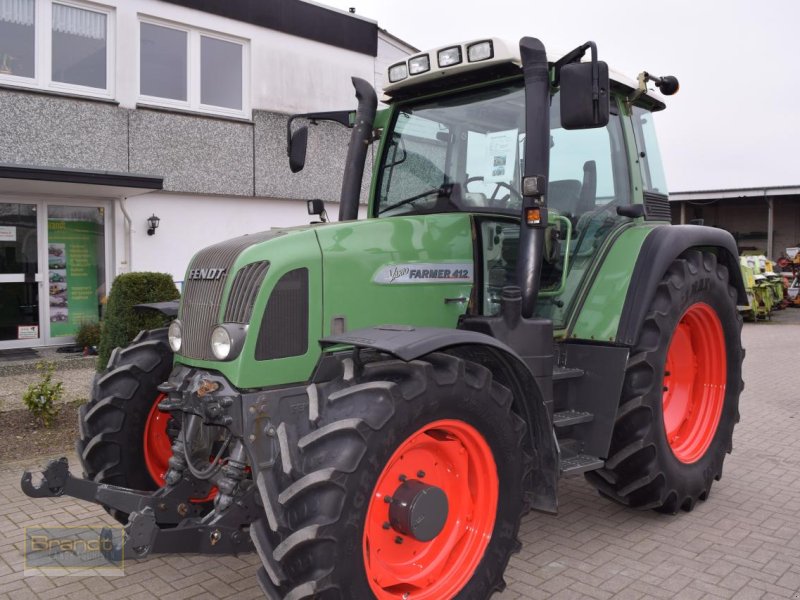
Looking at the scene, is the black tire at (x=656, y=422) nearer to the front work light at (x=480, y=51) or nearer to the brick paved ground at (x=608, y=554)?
the brick paved ground at (x=608, y=554)

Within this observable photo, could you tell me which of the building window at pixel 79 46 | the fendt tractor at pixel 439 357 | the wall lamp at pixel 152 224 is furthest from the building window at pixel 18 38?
the fendt tractor at pixel 439 357

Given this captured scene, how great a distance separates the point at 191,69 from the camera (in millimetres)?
11352

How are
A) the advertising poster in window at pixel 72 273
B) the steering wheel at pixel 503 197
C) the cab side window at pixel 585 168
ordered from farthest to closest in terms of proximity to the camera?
the advertising poster in window at pixel 72 273 < the cab side window at pixel 585 168 < the steering wheel at pixel 503 197

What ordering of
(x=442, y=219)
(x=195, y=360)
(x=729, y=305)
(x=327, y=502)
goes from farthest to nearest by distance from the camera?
(x=729, y=305), (x=442, y=219), (x=195, y=360), (x=327, y=502)

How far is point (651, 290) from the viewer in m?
3.93

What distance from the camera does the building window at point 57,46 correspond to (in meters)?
9.96

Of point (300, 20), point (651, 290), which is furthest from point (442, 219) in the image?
point (300, 20)

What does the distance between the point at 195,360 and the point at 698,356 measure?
11.1ft

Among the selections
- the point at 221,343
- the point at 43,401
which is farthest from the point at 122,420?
the point at 43,401

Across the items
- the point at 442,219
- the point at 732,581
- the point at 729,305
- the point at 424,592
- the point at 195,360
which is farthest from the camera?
the point at 729,305

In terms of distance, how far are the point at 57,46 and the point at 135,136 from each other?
1599 millimetres

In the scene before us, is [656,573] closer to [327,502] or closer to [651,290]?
[651,290]

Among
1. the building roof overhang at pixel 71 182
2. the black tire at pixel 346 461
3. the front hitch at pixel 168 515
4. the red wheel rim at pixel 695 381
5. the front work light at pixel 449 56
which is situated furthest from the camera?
the building roof overhang at pixel 71 182

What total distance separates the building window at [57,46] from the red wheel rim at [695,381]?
30.0 feet
